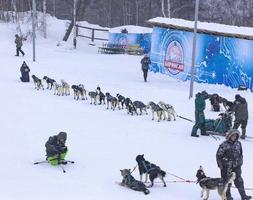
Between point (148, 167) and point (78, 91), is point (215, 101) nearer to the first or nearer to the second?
point (78, 91)

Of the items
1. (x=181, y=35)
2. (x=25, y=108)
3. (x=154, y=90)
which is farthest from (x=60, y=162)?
(x=181, y=35)

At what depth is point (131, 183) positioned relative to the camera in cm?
999

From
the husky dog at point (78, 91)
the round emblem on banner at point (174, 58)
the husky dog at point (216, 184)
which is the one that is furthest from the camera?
the round emblem on banner at point (174, 58)

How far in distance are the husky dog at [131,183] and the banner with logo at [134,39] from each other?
28858 millimetres

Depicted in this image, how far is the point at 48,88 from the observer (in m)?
22.2

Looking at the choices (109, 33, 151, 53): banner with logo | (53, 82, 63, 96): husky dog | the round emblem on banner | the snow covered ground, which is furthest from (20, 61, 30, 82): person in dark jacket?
(109, 33, 151, 53): banner with logo

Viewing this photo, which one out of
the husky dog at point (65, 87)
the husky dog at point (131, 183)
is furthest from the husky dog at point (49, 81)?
the husky dog at point (131, 183)

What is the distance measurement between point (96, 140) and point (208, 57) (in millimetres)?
11811

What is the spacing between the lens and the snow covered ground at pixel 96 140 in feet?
33.0

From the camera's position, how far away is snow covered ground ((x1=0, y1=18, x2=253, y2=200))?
33.0ft

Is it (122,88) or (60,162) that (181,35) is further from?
(60,162)

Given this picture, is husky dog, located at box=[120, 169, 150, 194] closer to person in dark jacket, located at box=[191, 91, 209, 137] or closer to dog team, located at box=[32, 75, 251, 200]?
dog team, located at box=[32, 75, 251, 200]

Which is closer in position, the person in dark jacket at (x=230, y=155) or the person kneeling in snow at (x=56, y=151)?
the person in dark jacket at (x=230, y=155)

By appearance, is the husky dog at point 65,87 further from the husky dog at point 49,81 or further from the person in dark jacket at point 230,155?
the person in dark jacket at point 230,155
